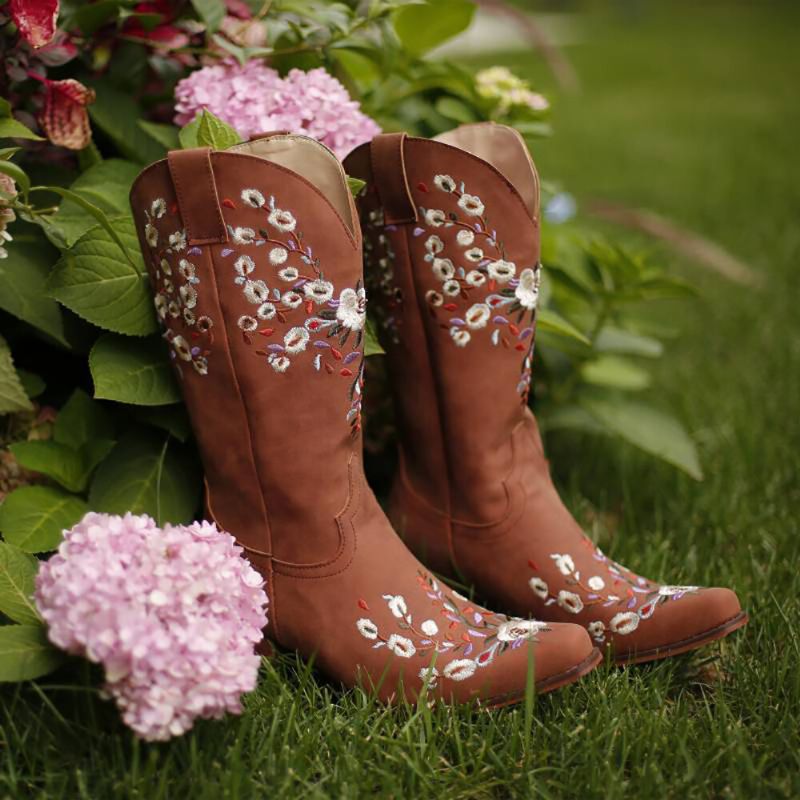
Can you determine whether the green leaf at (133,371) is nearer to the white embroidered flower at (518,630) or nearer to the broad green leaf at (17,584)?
the broad green leaf at (17,584)

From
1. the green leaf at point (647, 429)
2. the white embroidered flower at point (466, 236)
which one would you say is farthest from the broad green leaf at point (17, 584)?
the green leaf at point (647, 429)

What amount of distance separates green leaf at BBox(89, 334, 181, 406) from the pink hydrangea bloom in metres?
0.23

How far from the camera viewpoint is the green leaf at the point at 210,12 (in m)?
1.26

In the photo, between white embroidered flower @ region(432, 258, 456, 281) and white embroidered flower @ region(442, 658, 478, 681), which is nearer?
white embroidered flower @ region(442, 658, 478, 681)

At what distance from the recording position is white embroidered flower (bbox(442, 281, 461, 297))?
1182 millimetres

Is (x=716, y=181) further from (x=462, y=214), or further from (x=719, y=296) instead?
(x=462, y=214)

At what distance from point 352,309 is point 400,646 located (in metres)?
0.37

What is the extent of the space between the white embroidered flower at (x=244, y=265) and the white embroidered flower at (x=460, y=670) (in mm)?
474

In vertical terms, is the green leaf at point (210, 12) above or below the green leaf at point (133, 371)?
above

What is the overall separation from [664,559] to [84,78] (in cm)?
104

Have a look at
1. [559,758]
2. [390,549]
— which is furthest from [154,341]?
[559,758]

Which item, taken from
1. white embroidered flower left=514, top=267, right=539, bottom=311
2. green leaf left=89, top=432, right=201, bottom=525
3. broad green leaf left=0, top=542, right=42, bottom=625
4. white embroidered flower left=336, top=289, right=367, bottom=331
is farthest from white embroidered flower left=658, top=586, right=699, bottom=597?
broad green leaf left=0, top=542, right=42, bottom=625

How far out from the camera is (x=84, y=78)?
137 centimetres

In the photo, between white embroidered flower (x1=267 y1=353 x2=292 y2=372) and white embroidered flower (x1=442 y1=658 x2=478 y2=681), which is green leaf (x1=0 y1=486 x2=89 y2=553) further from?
white embroidered flower (x1=442 y1=658 x2=478 y2=681)
